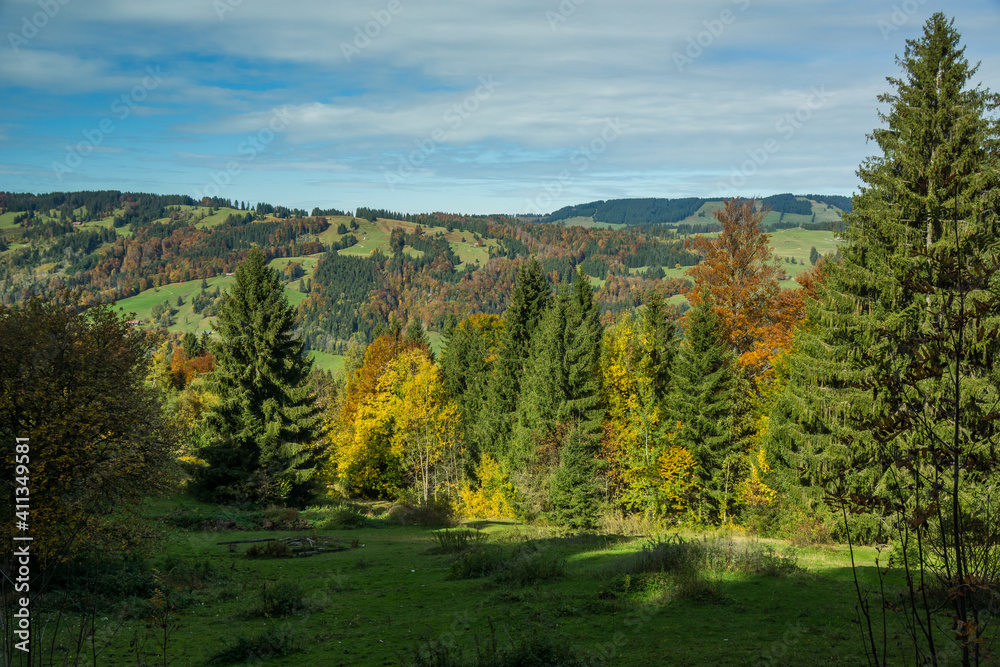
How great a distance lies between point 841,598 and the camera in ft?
36.8

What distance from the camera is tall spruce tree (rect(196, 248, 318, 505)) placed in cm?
3378

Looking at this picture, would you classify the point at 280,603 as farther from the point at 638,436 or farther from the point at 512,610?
the point at 638,436

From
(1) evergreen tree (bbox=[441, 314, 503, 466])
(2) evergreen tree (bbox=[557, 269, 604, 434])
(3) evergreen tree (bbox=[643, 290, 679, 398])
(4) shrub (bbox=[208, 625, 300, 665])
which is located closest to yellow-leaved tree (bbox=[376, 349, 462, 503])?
(1) evergreen tree (bbox=[441, 314, 503, 466])

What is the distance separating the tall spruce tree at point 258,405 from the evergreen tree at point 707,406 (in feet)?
Result: 72.6

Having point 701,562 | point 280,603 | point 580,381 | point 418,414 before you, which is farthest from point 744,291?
point 280,603

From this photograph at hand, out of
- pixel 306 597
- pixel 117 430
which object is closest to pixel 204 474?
pixel 117 430

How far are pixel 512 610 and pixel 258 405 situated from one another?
2873cm

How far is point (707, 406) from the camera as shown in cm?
3291

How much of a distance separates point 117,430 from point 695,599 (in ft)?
43.5

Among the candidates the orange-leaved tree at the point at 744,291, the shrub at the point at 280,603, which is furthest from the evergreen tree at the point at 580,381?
the shrub at the point at 280,603

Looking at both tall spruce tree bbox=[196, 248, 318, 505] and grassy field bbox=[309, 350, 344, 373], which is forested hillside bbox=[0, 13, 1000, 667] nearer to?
tall spruce tree bbox=[196, 248, 318, 505]

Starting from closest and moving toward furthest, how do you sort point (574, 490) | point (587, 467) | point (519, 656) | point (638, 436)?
point (519, 656) → point (574, 490) → point (587, 467) → point (638, 436)

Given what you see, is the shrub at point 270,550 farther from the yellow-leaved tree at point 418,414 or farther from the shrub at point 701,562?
the yellow-leaved tree at point 418,414

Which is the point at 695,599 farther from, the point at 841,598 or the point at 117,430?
the point at 117,430
